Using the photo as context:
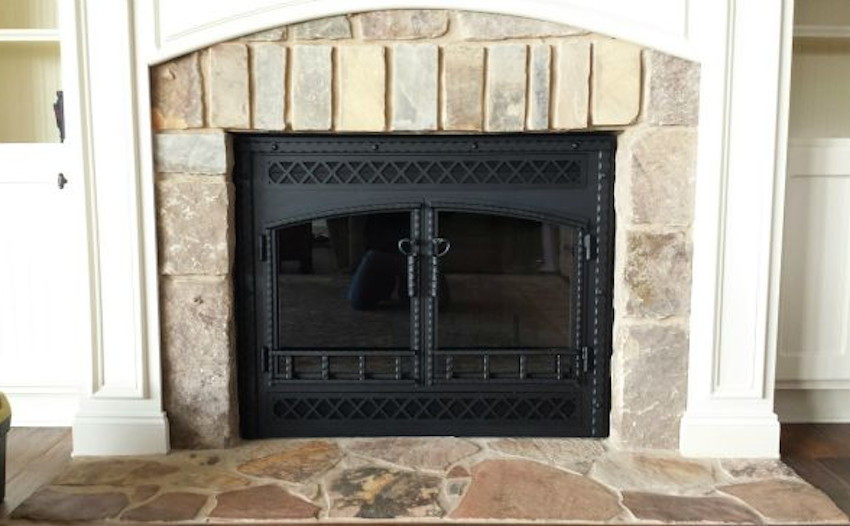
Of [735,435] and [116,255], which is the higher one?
[116,255]

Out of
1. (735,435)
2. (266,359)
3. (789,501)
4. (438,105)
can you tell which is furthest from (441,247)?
(789,501)

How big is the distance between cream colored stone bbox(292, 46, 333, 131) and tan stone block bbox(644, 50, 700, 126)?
89 cm

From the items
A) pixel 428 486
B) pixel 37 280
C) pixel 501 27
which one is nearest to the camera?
pixel 428 486

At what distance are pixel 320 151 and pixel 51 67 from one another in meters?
1.06

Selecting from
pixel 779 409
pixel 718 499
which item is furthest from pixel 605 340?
pixel 779 409

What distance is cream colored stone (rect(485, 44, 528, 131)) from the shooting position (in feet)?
6.52

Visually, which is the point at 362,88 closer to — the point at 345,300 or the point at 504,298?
the point at 345,300

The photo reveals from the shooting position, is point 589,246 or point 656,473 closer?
point 656,473

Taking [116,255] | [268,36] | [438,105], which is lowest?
[116,255]

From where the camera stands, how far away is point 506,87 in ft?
6.55

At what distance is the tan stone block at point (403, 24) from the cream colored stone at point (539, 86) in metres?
0.26

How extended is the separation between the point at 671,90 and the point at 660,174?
0.23 meters

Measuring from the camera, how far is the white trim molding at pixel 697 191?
1953 millimetres

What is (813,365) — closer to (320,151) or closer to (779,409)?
(779,409)
